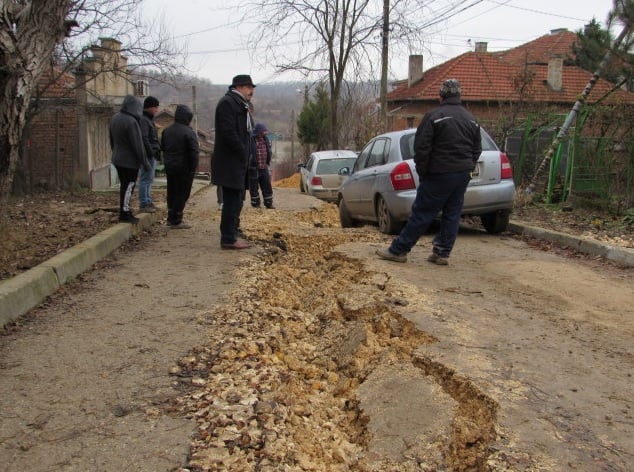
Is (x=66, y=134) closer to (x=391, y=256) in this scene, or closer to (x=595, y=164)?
(x=595, y=164)

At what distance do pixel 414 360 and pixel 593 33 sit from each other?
9.87 meters

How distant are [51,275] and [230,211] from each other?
7.45 feet

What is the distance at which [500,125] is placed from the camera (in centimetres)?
1409

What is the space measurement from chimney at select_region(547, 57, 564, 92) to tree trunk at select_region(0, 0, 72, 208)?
103 feet

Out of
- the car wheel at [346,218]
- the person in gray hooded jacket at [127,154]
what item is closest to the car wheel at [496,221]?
the car wheel at [346,218]

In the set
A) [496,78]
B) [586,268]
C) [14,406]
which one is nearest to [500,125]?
[586,268]

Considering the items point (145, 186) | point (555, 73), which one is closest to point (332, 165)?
point (145, 186)

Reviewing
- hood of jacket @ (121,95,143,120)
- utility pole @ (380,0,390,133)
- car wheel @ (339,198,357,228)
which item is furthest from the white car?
hood of jacket @ (121,95,143,120)

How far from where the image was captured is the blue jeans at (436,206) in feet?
20.1

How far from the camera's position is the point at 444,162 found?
19.9 feet

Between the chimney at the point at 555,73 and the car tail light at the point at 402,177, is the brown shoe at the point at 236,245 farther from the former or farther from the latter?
the chimney at the point at 555,73

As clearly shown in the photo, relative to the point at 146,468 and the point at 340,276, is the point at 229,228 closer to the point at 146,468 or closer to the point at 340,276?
the point at 340,276

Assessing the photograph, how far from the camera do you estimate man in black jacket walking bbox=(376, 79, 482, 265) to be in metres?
6.06

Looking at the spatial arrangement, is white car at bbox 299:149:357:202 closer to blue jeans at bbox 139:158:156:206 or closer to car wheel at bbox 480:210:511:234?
blue jeans at bbox 139:158:156:206
